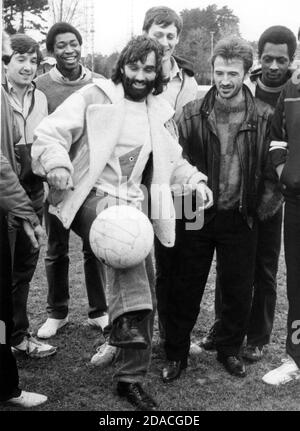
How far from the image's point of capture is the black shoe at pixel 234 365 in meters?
4.66

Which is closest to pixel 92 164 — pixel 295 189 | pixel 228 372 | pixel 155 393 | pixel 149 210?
pixel 149 210

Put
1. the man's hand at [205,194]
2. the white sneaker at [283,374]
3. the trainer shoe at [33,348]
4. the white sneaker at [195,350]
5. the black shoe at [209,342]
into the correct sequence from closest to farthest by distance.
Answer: the man's hand at [205,194] → the white sneaker at [283,374] → the trainer shoe at [33,348] → the white sneaker at [195,350] → the black shoe at [209,342]

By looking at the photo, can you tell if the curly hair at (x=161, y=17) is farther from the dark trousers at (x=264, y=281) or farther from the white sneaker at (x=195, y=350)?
the white sneaker at (x=195, y=350)

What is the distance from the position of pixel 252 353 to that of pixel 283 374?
0.40 m

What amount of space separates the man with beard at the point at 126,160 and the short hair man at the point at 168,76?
1.59 feet

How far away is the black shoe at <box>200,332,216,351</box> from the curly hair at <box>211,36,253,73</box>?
2276mm

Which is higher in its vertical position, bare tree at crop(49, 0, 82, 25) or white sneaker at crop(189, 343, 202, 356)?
bare tree at crop(49, 0, 82, 25)

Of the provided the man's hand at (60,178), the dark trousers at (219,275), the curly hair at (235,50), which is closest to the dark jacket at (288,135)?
the curly hair at (235,50)

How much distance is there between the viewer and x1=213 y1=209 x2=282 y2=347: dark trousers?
4.83m

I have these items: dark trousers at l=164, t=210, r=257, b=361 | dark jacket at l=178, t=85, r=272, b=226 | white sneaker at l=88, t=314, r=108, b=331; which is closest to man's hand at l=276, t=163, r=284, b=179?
dark jacket at l=178, t=85, r=272, b=226

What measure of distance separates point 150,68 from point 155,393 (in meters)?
2.26

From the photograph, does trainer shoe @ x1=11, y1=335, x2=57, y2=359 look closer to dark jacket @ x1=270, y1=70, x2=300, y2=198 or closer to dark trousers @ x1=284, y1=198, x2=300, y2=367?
dark trousers @ x1=284, y1=198, x2=300, y2=367

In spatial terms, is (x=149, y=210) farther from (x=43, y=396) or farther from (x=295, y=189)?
(x=43, y=396)

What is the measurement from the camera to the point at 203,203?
422cm
